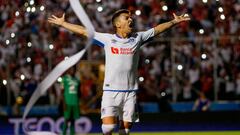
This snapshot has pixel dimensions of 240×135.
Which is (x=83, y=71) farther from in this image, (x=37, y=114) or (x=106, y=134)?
(x=106, y=134)

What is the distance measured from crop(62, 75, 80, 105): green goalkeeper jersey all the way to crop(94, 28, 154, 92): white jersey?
7.01 metres

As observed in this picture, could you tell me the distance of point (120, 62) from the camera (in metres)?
11.1

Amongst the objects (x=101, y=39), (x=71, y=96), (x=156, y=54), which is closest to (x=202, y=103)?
(x=156, y=54)

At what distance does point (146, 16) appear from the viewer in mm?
22000

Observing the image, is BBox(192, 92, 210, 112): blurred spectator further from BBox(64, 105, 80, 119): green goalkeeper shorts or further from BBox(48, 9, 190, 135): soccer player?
BBox(48, 9, 190, 135): soccer player

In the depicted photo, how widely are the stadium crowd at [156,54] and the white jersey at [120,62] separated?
9.43 m

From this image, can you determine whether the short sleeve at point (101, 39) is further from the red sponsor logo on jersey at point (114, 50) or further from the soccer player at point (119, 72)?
the red sponsor logo on jersey at point (114, 50)

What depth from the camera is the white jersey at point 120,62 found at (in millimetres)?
11055

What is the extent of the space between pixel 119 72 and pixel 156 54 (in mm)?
10464

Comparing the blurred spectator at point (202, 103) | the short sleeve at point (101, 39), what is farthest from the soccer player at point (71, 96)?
the short sleeve at point (101, 39)

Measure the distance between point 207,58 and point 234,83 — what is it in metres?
1.01

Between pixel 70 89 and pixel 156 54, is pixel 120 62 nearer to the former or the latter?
pixel 70 89

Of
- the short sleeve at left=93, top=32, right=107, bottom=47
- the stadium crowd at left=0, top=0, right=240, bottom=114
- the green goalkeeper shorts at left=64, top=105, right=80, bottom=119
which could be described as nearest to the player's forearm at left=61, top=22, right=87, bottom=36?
the short sleeve at left=93, top=32, right=107, bottom=47

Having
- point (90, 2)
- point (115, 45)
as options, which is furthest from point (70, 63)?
point (90, 2)
